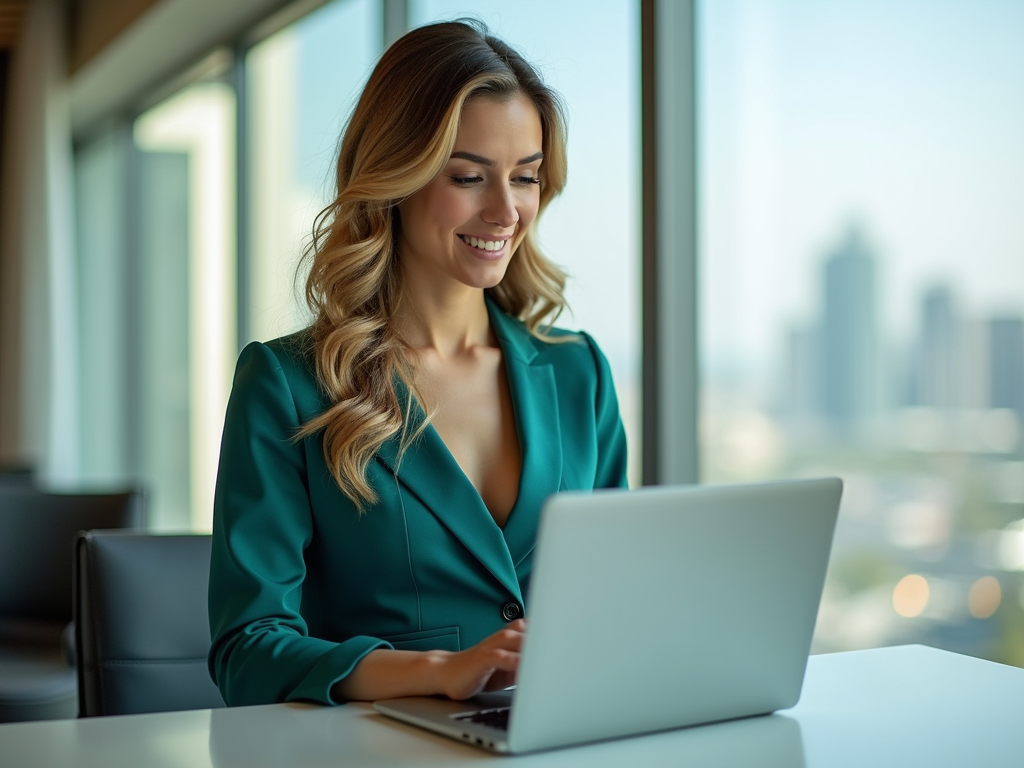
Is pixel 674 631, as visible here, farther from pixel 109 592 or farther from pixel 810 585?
pixel 109 592

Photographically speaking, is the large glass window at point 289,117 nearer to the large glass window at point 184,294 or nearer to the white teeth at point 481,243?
the large glass window at point 184,294

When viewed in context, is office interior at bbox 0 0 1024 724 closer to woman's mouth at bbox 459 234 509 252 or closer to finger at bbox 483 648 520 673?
woman's mouth at bbox 459 234 509 252

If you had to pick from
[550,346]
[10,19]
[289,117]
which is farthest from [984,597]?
[10,19]

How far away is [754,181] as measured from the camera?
2.47 meters

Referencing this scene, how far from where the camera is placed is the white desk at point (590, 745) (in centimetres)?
101

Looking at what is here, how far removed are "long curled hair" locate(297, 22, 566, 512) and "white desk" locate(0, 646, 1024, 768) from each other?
0.42 meters

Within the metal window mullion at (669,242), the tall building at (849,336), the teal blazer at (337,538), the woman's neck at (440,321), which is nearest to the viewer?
the teal blazer at (337,538)

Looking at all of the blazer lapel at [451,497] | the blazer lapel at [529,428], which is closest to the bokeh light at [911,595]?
the blazer lapel at [529,428]

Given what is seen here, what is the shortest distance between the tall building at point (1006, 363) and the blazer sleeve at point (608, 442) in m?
0.65

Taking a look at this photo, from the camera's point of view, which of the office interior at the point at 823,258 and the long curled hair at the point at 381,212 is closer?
the long curled hair at the point at 381,212

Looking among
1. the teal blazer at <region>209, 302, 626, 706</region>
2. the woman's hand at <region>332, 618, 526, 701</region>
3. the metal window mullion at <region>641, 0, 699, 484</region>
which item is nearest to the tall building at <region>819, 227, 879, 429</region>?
the metal window mullion at <region>641, 0, 699, 484</region>

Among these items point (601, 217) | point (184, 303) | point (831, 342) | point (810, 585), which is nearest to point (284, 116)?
point (184, 303)

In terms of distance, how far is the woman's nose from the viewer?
1590mm

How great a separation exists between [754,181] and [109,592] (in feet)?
5.03
